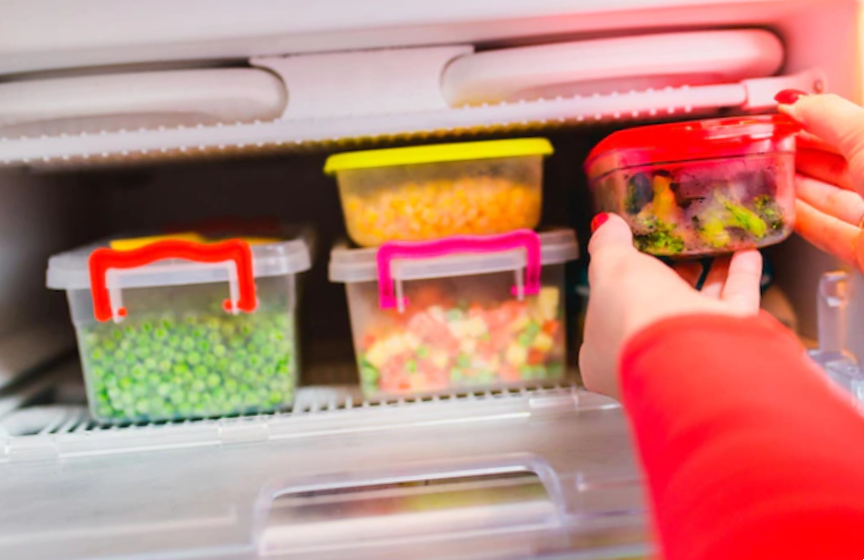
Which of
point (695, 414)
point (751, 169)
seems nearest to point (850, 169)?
point (751, 169)

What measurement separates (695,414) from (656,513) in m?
0.06

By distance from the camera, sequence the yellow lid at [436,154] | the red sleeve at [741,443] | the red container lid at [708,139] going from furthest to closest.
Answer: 1. the yellow lid at [436,154]
2. the red container lid at [708,139]
3. the red sleeve at [741,443]

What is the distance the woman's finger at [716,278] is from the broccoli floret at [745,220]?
4cm

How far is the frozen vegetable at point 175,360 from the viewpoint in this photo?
30.4 inches

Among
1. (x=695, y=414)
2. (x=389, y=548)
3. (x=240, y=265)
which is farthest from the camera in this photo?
(x=240, y=265)

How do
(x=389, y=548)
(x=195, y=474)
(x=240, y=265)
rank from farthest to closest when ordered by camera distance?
1. (x=240, y=265)
2. (x=195, y=474)
3. (x=389, y=548)

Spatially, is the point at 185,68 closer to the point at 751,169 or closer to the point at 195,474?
the point at 195,474

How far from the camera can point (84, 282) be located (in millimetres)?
760

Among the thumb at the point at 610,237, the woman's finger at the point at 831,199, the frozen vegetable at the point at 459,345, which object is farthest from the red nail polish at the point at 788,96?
the frozen vegetable at the point at 459,345

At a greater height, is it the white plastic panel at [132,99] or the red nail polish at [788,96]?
the white plastic panel at [132,99]

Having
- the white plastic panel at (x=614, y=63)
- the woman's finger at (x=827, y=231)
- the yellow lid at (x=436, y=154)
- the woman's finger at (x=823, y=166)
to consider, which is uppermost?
the white plastic panel at (x=614, y=63)

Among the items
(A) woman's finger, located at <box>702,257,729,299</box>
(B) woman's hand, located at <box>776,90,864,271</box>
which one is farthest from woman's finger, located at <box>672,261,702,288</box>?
(B) woman's hand, located at <box>776,90,864,271</box>

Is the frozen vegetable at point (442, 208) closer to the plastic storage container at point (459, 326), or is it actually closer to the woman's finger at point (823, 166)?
the plastic storage container at point (459, 326)

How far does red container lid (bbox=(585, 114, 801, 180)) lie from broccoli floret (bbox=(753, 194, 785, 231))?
5cm
